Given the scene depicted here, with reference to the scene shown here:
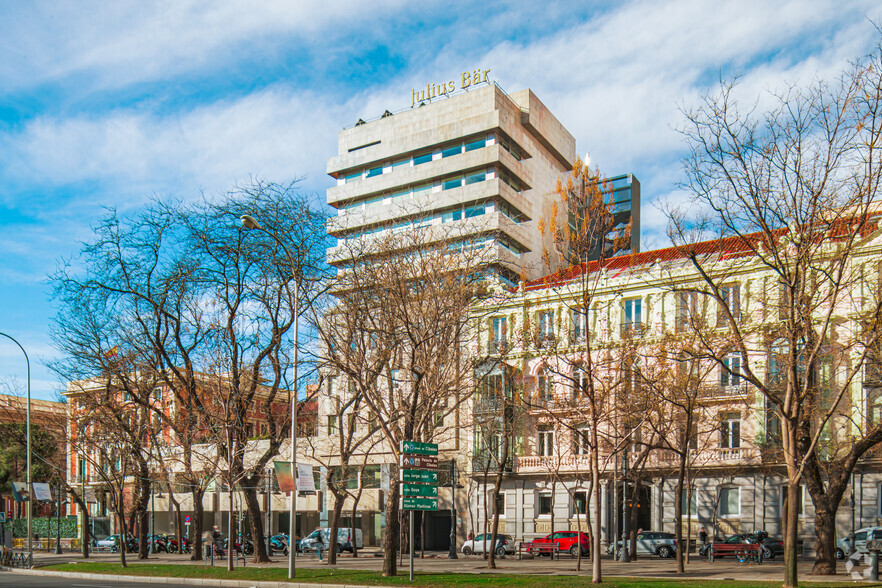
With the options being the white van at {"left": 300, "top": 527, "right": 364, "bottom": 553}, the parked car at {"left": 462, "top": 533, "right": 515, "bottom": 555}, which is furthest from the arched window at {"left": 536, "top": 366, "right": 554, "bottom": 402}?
the white van at {"left": 300, "top": 527, "right": 364, "bottom": 553}

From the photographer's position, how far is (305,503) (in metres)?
63.7

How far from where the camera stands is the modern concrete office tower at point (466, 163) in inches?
2864

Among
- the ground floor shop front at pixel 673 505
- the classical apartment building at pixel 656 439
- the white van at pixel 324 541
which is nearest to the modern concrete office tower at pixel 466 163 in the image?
the classical apartment building at pixel 656 439

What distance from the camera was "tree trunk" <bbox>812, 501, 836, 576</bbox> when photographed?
88.6 feet

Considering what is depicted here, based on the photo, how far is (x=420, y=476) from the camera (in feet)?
77.3

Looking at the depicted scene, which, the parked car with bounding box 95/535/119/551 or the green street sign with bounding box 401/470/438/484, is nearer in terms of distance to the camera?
the green street sign with bounding box 401/470/438/484

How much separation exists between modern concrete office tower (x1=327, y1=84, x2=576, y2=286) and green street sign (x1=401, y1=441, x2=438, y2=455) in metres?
43.7

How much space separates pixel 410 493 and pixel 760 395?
26918 mm

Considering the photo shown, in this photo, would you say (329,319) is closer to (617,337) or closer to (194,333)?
(194,333)

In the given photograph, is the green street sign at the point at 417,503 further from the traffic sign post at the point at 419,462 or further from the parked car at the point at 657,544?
the parked car at the point at 657,544

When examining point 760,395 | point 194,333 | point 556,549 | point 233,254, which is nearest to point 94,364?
point 194,333

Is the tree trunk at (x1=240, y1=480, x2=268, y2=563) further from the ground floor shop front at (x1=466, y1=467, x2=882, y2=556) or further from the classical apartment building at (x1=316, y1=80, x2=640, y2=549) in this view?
the classical apartment building at (x1=316, y1=80, x2=640, y2=549)

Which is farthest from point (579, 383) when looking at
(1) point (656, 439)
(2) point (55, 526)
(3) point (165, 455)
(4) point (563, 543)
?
(2) point (55, 526)

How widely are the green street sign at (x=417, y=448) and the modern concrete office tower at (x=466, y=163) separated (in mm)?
43661
